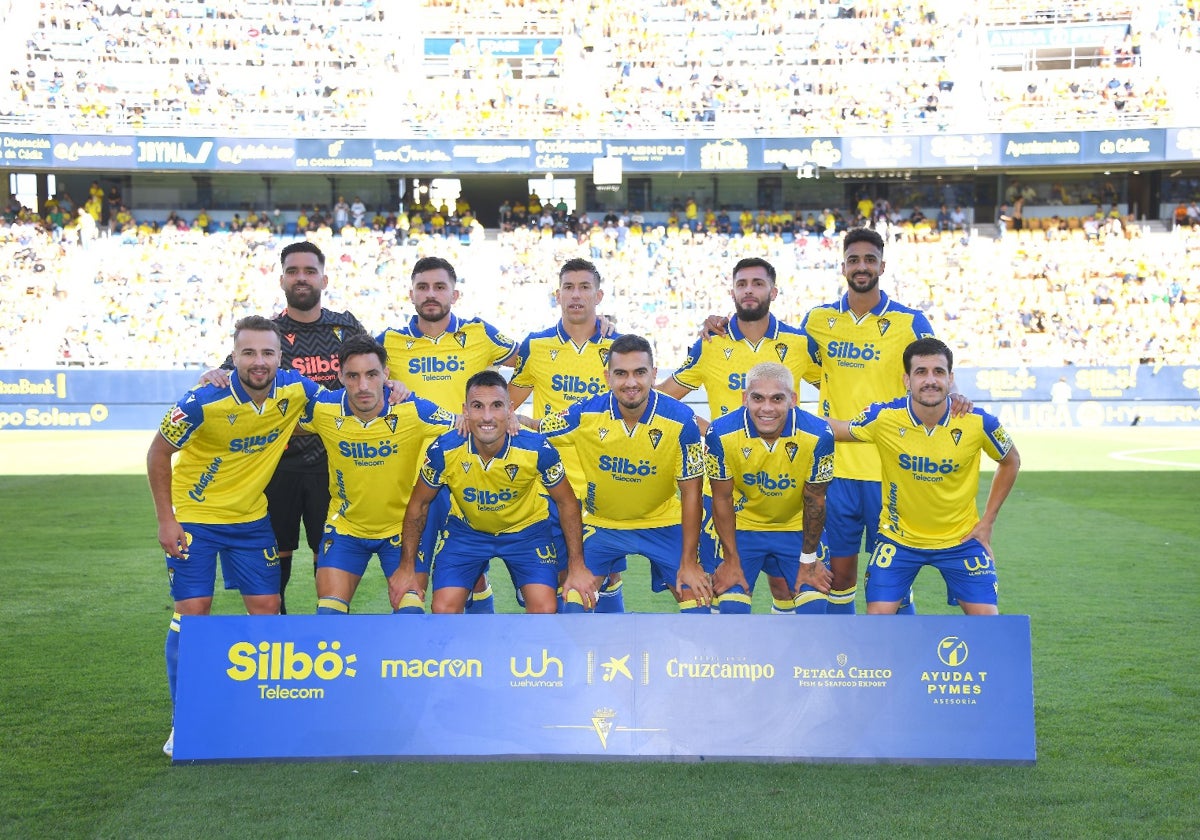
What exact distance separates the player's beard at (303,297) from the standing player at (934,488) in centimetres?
319

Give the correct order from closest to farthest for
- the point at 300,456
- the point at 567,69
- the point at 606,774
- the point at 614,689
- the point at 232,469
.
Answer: the point at 606,774 < the point at 614,689 < the point at 232,469 < the point at 300,456 < the point at 567,69

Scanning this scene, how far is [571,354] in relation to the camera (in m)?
7.43

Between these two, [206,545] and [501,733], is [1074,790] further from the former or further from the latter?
[206,545]

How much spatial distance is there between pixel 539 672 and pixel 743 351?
279 centimetres

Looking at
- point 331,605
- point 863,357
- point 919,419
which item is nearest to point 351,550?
point 331,605

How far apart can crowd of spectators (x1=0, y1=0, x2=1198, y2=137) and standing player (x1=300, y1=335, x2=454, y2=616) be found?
83.1ft

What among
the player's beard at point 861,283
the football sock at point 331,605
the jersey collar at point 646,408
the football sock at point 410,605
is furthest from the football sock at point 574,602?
the player's beard at point 861,283

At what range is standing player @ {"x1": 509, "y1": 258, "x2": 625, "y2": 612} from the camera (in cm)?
711

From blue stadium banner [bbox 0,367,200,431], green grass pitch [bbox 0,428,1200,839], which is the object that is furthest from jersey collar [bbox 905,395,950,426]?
blue stadium banner [bbox 0,367,200,431]

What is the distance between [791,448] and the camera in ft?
21.1

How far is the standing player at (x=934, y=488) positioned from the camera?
6.10m

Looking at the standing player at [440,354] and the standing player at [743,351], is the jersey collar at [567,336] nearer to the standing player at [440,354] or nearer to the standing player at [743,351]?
the standing player at [440,354]

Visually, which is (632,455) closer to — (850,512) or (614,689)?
(850,512)

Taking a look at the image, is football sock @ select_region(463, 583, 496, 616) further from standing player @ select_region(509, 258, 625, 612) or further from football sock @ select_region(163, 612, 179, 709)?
football sock @ select_region(163, 612, 179, 709)
